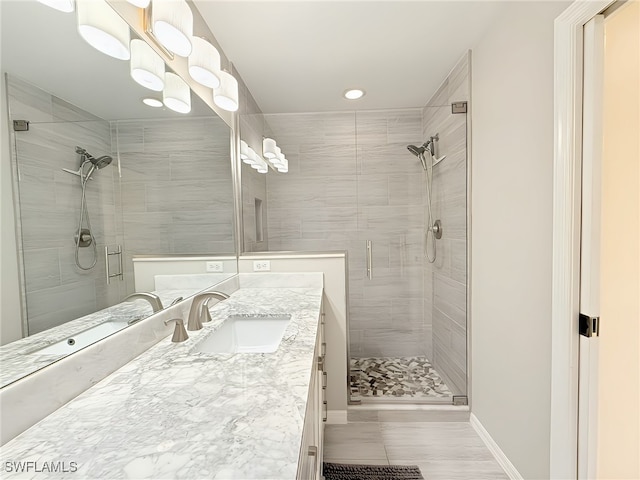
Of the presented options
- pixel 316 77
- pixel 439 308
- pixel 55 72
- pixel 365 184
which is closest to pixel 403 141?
pixel 365 184

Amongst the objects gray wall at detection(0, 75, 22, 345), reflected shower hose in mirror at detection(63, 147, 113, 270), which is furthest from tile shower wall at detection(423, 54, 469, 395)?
gray wall at detection(0, 75, 22, 345)

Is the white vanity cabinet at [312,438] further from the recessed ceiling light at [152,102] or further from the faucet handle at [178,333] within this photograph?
the recessed ceiling light at [152,102]

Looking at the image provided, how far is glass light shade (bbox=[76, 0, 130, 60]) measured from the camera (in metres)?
0.89

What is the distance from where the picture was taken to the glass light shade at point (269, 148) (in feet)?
9.19

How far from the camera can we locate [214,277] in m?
1.89

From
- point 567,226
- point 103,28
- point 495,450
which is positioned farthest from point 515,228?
point 103,28

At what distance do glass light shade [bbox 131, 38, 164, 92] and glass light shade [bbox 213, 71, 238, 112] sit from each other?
13.2 inches

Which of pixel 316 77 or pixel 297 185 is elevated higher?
pixel 316 77

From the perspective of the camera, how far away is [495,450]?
182cm

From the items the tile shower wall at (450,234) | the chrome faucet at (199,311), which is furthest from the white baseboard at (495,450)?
the chrome faucet at (199,311)

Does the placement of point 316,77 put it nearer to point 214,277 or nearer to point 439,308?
point 214,277

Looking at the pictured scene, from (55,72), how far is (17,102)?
173 millimetres

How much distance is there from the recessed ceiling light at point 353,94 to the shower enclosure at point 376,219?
0.23 metres

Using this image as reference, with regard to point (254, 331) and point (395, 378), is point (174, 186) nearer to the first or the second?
point (254, 331)
